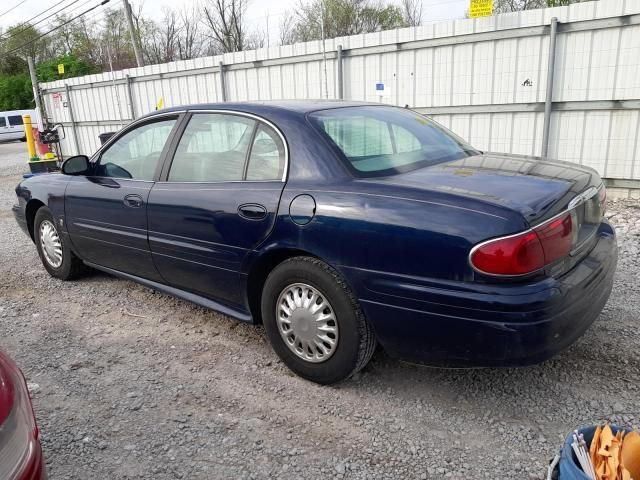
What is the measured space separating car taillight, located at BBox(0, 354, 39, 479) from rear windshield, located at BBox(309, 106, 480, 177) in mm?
1839

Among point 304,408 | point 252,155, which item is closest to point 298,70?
point 252,155

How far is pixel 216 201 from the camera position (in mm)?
3236

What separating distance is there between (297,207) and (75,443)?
64.3 inches

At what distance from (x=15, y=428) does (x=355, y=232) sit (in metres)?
1.61

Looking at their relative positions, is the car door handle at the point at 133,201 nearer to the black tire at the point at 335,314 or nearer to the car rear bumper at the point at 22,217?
the black tire at the point at 335,314

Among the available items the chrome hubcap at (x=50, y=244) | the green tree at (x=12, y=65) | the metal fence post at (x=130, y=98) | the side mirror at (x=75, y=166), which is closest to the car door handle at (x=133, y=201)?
the side mirror at (x=75, y=166)

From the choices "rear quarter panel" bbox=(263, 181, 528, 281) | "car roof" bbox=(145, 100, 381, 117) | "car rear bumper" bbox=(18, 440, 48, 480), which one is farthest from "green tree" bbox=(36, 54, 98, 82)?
"car rear bumper" bbox=(18, 440, 48, 480)

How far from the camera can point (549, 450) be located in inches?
96.3

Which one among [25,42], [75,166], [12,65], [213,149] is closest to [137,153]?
[75,166]

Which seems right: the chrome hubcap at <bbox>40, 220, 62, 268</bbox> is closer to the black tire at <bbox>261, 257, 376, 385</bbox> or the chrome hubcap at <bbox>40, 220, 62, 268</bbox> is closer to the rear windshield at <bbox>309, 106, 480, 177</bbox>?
the black tire at <bbox>261, 257, 376, 385</bbox>

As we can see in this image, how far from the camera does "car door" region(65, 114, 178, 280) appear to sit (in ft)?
12.5

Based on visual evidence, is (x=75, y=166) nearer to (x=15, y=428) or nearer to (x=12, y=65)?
(x=15, y=428)

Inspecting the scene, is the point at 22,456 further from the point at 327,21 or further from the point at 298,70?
the point at 327,21

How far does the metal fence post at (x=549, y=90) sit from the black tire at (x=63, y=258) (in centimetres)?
602
